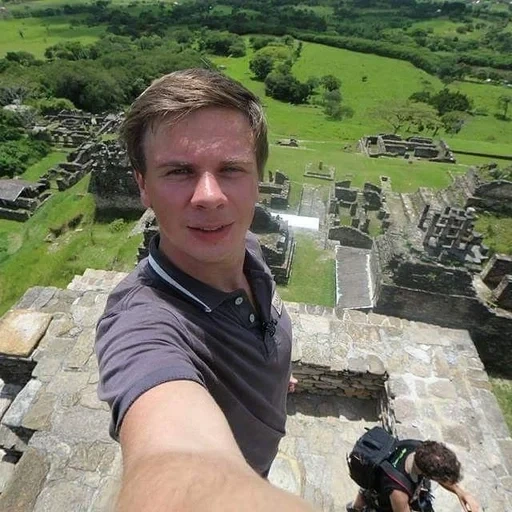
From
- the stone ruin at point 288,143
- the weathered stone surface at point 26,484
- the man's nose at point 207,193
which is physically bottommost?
the stone ruin at point 288,143

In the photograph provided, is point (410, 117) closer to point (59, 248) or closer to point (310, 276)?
point (310, 276)

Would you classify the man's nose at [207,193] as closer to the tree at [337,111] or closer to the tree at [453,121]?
the tree at [337,111]

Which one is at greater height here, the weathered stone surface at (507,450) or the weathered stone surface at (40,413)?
the weathered stone surface at (40,413)

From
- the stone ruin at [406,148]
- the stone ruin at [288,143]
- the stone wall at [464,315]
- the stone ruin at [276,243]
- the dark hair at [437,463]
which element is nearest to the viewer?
the dark hair at [437,463]

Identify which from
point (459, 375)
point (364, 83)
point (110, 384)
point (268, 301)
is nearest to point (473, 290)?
point (459, 375)

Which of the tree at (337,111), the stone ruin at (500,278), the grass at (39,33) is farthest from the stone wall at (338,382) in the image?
the grass at (39,33)

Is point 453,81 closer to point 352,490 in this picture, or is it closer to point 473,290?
point 473,290

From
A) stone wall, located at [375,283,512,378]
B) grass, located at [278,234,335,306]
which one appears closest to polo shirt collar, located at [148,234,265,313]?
stone wall, located at [375,283,512,378]
